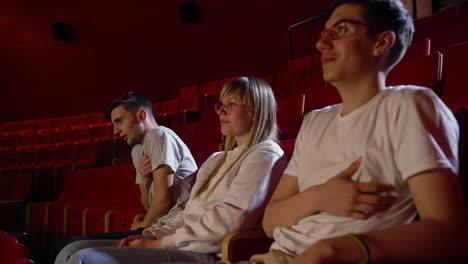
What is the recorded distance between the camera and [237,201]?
354 millimetres

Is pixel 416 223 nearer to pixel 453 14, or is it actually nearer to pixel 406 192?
pixel 406 192

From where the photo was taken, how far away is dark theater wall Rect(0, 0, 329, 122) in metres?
2.09

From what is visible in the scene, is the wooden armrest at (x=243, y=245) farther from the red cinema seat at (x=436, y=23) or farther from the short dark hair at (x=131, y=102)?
the red cinema seat at (x=436, y=23)

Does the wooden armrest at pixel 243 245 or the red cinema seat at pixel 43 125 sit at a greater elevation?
the red cinema seat at pixel 43 125

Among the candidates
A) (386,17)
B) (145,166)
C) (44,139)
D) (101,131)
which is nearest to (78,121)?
(44,139)

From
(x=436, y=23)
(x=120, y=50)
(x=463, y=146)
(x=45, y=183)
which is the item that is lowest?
(x=45, y=183)

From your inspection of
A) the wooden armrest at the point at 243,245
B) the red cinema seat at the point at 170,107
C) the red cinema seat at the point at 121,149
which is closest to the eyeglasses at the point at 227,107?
the wooden armrest at the point at 243,245

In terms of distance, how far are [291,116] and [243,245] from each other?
0.32 meters

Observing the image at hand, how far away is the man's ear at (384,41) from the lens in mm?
244

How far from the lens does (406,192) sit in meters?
0.22

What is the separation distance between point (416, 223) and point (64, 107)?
2340 millimetres

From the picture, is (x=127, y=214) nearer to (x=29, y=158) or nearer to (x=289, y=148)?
(x=289, y=148)

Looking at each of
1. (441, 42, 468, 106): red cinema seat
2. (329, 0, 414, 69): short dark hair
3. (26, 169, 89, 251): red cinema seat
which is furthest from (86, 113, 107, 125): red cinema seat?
(329, 0, 414, 69): short dark hair

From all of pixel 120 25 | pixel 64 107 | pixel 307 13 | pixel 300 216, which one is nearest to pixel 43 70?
pixel 64 107
